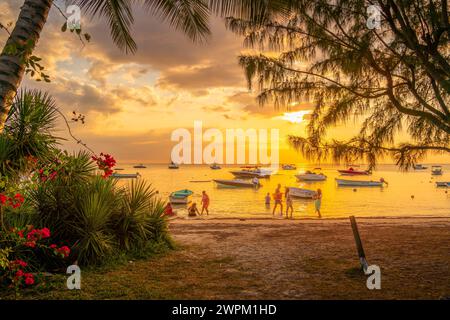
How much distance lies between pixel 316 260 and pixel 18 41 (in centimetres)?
668

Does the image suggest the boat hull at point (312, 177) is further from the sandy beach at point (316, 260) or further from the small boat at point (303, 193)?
the sandy beach at point (316, 260)

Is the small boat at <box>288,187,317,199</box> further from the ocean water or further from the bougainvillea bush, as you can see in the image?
the bougainvillea bush

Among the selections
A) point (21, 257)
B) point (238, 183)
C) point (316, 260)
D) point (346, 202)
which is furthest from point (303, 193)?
point (21, 257)

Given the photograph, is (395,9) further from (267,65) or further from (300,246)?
(300,246)

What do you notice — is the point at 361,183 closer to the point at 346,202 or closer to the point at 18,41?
the point at 346,202

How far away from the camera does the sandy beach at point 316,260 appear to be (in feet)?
17.8

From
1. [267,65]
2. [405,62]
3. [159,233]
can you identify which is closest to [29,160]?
[159,233]

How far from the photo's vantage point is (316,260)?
745 cm

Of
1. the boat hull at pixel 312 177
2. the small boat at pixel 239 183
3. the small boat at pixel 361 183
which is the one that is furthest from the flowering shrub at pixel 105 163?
the boat hull at pixel 312 177

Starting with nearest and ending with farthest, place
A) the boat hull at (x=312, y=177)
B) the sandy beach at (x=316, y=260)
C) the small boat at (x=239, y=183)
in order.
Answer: the sandy beach at (x=316, y=260)
the small boat at (x=239, y=183)
the boat hull at (x=312, y=177)

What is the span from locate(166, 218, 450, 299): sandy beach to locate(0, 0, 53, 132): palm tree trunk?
12.2ft

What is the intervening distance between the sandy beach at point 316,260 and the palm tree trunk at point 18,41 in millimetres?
→ 3724

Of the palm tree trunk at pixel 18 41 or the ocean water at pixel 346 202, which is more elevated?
the palm tree trunk at pixel 18 41
